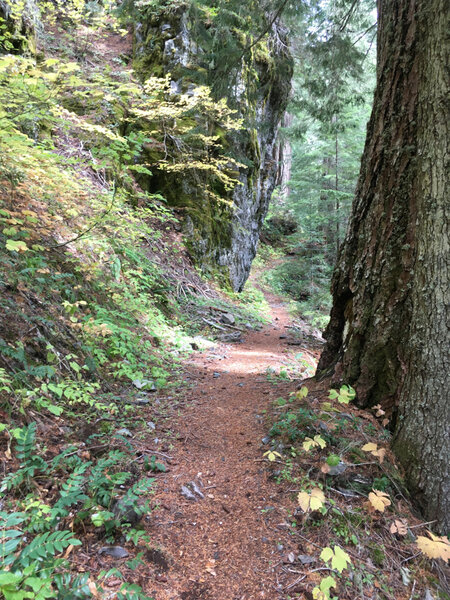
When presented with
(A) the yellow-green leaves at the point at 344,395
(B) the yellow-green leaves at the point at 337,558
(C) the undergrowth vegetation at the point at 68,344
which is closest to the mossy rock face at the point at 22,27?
(C) the undergrowth vegetation at the point at 68,344

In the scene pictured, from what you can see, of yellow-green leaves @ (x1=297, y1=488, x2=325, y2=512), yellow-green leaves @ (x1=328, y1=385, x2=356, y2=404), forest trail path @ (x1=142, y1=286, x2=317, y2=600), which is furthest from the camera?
yellow-green leaves @ (x1=328, y1=385, x2=356, y2=404)

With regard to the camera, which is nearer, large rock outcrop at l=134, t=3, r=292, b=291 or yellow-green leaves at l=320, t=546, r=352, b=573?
yellow-green leaves at l=320, t=546, r=352, b=573

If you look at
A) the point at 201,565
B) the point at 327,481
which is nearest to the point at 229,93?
the point at 327,481

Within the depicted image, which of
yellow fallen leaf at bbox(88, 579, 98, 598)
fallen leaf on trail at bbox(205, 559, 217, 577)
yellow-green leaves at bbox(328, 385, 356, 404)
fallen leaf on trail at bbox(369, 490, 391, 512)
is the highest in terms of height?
yellow-green leaves at bbox(328, 385, 356, 404)

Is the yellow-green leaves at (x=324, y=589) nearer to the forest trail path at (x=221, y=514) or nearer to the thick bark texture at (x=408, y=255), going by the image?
the forest trail path at (x=221, y=514)

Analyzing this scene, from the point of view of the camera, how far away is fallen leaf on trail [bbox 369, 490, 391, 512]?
1986 mm

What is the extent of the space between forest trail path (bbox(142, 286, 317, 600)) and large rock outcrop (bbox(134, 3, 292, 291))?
Answer: 6.94m

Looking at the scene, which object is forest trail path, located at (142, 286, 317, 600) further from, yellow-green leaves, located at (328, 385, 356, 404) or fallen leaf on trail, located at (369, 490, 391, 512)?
yellow-green leaves, located at (328, 385, 356, 404)

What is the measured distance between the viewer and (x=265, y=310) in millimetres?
12953

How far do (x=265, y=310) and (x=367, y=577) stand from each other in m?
11.2

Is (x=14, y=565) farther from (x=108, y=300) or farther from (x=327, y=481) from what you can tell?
(x=108, y=300)

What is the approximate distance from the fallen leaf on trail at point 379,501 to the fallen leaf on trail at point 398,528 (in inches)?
4.6

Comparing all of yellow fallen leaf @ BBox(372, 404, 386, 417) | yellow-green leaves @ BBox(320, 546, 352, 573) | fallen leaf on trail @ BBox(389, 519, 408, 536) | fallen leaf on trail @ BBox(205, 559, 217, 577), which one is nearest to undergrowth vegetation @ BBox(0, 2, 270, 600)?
fallen leaf on trail @ BBox(205, 559, 217, 577)

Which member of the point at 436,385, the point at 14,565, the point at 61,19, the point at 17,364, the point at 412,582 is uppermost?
the point at 61,19
